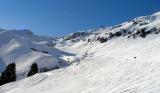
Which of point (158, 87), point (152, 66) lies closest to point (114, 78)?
point (152, 66)

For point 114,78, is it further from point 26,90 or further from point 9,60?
point 9,60

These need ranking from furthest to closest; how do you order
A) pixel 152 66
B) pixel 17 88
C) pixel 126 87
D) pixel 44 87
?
1. pixel 17 88
2. pixel 44 87
3. pixel 152 66
4. pixel 126 87

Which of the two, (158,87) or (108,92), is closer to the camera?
(158,87)

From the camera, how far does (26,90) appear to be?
47.1 metres

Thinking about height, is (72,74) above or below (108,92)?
above

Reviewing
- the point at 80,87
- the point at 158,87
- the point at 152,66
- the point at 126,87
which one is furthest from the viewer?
the point at 80,87

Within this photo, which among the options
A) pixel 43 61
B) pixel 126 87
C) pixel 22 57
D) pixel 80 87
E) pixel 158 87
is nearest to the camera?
pixel 158 87

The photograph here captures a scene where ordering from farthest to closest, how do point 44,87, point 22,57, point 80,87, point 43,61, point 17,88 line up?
point 22,57
point 43,61
point 17,88
point 44,87
point 80,87

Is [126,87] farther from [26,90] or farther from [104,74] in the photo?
[26,90]

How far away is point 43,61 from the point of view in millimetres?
161250

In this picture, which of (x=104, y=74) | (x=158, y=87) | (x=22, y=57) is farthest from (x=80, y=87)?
(x=22, y=57)

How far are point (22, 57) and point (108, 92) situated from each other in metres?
164

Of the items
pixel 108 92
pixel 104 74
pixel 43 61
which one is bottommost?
pixel 108 92

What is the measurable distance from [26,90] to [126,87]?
837 inches
